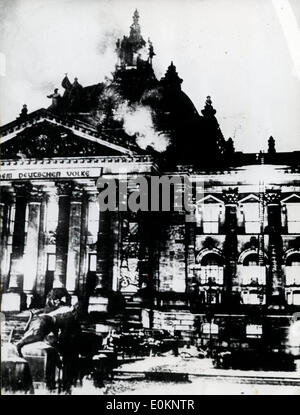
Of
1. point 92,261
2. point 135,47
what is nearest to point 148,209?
point 92,261

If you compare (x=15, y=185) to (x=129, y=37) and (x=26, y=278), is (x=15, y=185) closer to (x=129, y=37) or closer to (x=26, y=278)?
(x=26, y=278)

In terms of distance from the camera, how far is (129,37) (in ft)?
28.0

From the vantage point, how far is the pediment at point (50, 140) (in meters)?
9.05

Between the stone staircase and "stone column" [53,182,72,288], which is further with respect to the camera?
"stone column" [53,182,72,288]

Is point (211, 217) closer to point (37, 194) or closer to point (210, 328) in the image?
point (210, 328)

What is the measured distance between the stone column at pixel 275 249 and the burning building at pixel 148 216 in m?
0.02

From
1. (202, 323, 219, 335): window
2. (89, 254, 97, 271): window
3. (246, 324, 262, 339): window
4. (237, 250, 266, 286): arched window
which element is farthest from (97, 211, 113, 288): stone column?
(246, 324, 262, 339): window

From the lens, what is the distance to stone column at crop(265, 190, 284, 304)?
842 centimetres

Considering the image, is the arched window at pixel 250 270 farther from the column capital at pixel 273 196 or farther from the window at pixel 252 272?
the column capital at pixel 273 196

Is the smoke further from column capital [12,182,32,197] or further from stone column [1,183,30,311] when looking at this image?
stone column [1,183,30,311]

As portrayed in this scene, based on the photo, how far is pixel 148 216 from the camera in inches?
350

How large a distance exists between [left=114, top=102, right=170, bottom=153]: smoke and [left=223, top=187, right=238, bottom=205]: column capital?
1374mm

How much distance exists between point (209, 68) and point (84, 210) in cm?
335
